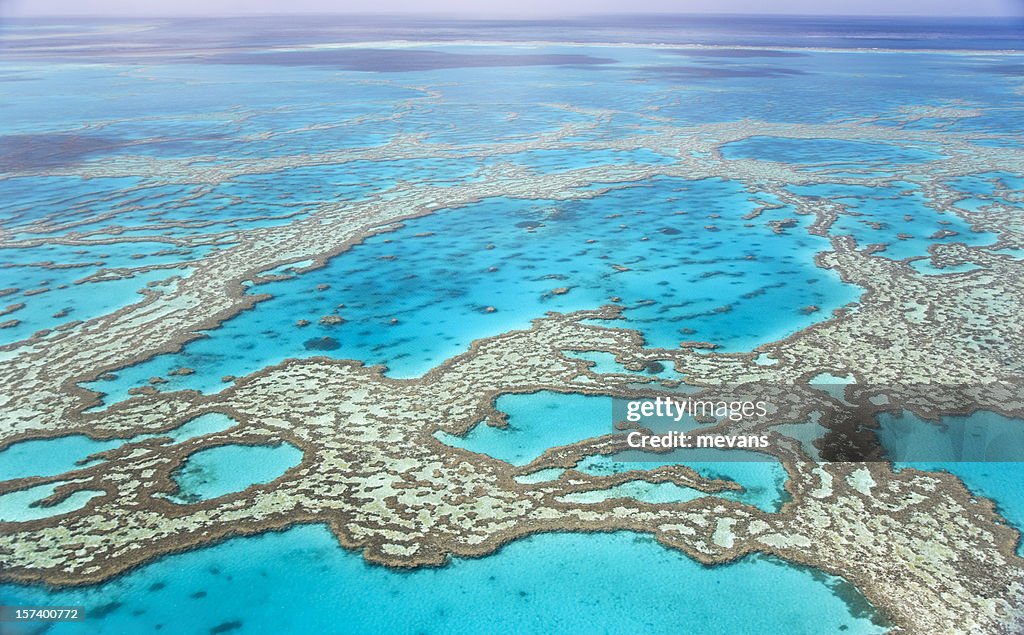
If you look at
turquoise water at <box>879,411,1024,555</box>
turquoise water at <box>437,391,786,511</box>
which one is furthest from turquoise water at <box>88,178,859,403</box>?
turquoise water at <box>879,411,1024,555</box>

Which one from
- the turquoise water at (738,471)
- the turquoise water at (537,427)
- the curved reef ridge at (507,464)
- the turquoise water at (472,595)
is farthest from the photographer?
the turquoise water at (537,427)

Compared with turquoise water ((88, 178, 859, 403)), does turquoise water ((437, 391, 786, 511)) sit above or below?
below

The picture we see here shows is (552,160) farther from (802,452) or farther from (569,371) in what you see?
(802,452)

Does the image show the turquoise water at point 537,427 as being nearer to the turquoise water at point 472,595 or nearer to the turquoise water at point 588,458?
the turquoise water at point 588,458

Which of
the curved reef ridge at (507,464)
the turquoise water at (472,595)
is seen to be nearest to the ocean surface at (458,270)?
the turquoise water at (472,595)

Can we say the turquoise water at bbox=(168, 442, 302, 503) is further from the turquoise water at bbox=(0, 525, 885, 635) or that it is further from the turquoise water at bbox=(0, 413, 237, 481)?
the turquoise water at bbox=(0, 525, 885, 635)
